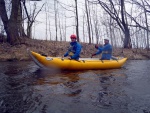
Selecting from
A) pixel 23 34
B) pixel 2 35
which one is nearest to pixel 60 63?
pixel 2 35

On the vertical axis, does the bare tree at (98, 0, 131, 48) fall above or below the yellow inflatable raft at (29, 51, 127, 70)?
above

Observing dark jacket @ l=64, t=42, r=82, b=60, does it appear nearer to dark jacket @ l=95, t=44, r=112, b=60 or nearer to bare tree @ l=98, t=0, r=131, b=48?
dark jacket @ l=95, t=44, r=112, b=60

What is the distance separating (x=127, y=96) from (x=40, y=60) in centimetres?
459

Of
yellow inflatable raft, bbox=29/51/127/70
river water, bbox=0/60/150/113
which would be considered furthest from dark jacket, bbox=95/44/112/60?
river water, bbox=0/60/150/113

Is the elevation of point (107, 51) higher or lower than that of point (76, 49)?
lower

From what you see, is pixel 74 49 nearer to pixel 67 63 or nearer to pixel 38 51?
pixel 67 63

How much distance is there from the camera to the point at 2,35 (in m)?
17.1

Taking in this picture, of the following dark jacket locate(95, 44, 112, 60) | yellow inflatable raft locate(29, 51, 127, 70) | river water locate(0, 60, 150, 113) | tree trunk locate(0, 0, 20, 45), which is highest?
tree trunk locate(0, 0, 20, 45)

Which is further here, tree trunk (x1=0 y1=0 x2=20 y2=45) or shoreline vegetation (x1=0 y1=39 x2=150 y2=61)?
tree trunk (x1=0 y1=0 x2=20 y2=45)

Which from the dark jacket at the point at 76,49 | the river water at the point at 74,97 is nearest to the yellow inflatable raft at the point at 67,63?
the dark jacket at the point at 76,49

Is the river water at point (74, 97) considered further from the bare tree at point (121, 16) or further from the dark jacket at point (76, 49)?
the bare tree at point (121, 16)

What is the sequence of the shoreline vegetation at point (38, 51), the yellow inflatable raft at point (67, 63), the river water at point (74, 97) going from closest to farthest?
the river water at point (74, 97), the yellow inflatable raft at point (67, 63), the shoreline vegetation at point (38, 51)

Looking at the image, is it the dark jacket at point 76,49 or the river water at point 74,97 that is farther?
the dark jacket at point 76,49

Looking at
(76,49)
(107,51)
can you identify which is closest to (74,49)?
(76,49)
